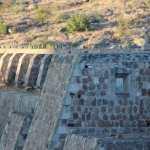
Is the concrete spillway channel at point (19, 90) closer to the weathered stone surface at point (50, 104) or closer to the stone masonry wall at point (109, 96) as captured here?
the weathered stone surface at point (50, 104)

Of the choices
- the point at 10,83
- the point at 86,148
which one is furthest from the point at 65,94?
the point at 10,83

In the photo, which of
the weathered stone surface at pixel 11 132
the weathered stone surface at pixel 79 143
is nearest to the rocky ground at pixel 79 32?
the weathered stone surface at pixel 11 132

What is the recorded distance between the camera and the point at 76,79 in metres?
28.3

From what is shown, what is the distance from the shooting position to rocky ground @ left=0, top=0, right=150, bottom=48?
35.6 meters

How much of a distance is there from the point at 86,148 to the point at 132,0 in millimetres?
15675

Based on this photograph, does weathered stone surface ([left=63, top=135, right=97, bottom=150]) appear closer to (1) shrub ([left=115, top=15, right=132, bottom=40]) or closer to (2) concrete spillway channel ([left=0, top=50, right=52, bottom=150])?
(2) concrete spillway channel ([left=0, top=50, right=52, bottom=150])

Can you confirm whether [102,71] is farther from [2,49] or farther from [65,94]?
[2,49]

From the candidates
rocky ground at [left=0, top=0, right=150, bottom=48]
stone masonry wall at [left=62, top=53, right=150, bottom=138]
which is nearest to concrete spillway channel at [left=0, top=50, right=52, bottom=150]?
rocky ground at [left=0, top=0, right=150, bottom=48]

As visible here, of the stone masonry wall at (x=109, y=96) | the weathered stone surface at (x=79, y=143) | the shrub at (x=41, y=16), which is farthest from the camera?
the shrub at (x=41, y=16)

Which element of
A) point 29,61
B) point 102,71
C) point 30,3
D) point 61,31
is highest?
point 102,71

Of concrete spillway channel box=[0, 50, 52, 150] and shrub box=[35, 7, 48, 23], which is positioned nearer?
concrete spillway channel box=[0, 50, 52, 150]

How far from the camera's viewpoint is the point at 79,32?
37000mm

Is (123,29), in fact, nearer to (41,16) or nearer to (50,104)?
(41,16)

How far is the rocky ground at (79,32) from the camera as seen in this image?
3559cm
